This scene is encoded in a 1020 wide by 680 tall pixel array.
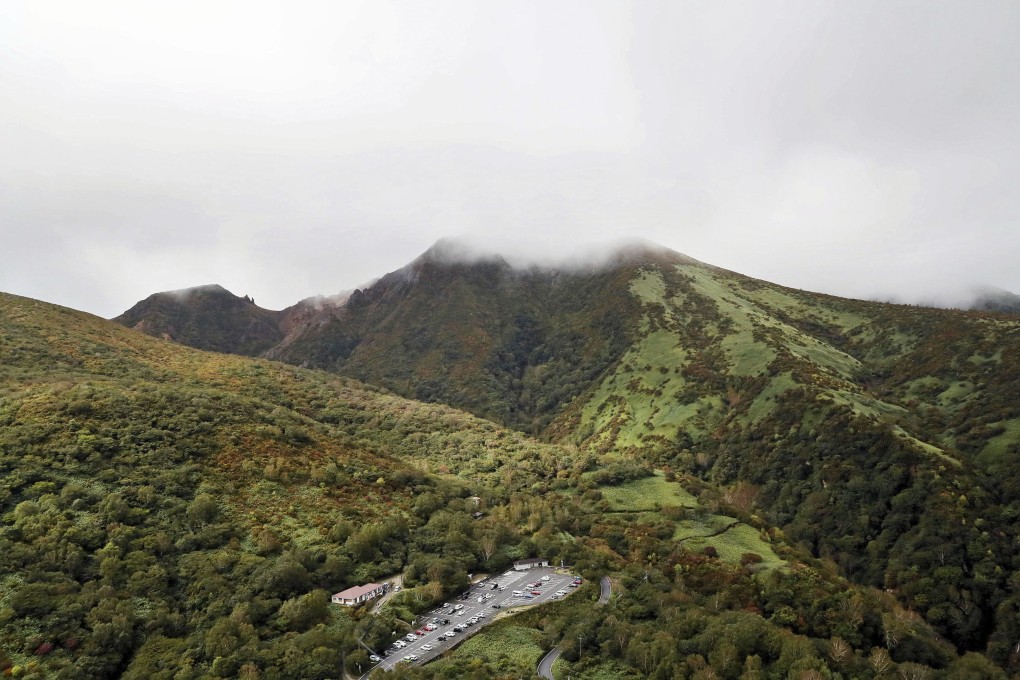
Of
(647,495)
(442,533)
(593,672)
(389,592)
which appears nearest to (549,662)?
(593,672)

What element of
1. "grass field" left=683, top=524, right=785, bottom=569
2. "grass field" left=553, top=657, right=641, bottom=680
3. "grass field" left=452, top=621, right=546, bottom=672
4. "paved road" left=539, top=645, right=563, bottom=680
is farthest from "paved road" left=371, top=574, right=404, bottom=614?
"grass field" left=683, top=524, right=785, bottom=569

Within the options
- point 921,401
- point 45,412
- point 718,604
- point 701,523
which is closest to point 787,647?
point 718,604

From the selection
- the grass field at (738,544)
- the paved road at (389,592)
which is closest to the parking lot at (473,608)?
the paved road at (389,592)

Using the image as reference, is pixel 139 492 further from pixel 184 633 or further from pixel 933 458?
pixel 933 458

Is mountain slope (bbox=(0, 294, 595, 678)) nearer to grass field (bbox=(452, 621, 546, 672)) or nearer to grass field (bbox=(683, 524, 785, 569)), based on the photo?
grass field (bbox=(452, 621, 546, 672))

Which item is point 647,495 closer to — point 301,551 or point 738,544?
point 738,544

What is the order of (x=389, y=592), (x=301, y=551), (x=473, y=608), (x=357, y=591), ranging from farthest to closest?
(x=301, y=551) → (x=389, y=592) → (x=473, y=608) → (x=357, y=591)

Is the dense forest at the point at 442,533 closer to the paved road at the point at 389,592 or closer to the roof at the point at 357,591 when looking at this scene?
the paved road at the point at 389,592
